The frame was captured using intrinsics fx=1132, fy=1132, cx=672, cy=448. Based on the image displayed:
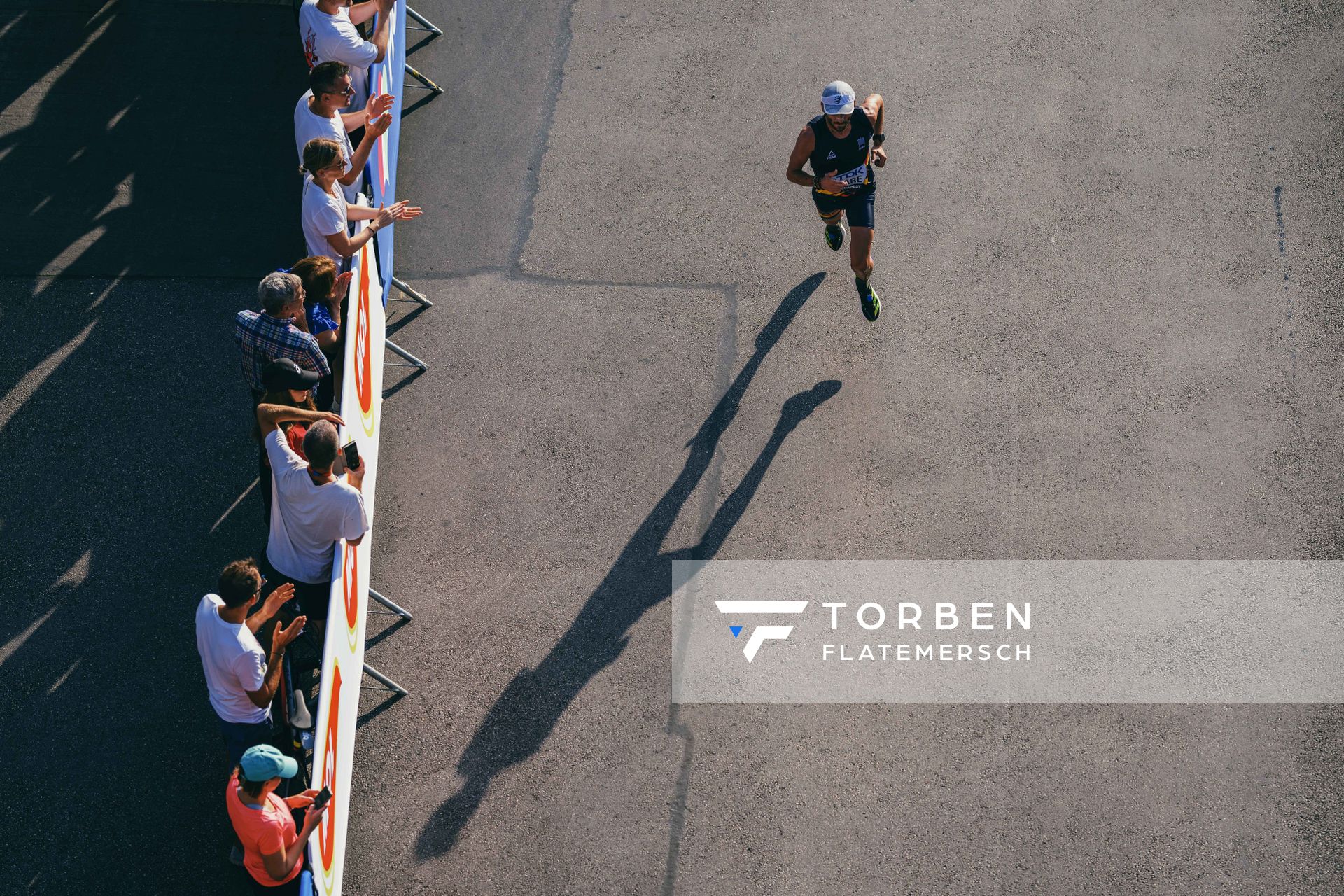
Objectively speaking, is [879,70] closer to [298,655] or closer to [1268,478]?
[1268,478]

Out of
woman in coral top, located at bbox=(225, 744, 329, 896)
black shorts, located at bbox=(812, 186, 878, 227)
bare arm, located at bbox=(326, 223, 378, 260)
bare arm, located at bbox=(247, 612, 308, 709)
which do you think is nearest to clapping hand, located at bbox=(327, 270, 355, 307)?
bare arm, located at bbox=(326, 223, 378, 260)

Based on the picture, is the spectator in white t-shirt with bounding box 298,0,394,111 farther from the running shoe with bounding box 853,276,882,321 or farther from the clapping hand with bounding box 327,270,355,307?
the running shoe with bounding box 853,276,882,321

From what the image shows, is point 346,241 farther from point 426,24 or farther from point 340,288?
point 426,24

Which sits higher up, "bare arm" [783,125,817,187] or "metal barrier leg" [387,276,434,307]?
"bare arm" [783,125,817,187]

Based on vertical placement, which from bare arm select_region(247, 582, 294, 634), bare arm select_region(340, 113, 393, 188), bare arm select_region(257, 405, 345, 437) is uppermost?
bare arm select_region(340, 113, 393, 188)

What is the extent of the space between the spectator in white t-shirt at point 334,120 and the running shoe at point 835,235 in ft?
11.6

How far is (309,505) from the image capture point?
627cm

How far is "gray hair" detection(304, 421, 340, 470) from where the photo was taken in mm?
6152

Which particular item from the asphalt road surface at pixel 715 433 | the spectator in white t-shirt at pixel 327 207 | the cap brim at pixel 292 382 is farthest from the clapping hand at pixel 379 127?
the cap brim at pixel 292 382

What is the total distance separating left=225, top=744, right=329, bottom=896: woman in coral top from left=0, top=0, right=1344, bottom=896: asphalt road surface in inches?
55.4

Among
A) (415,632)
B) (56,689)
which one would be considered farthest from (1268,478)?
(56,689)

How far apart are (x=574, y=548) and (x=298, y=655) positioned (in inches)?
78.0

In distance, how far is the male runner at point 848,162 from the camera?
27.8 ft

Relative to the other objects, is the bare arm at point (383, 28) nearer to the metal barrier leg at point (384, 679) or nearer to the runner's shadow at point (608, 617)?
the runner's shadow at point (608, 617)
